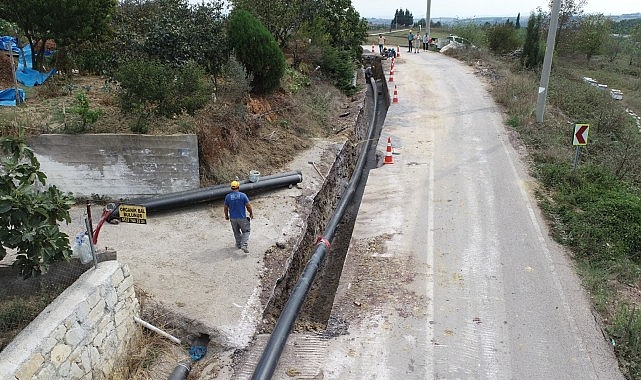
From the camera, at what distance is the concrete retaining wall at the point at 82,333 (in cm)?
500

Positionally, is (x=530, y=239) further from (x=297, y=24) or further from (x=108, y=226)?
(x=297, y=24)

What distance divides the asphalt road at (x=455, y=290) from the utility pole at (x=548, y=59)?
3.30 metres

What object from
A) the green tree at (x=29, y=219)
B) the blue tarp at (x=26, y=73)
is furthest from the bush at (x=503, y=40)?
the green tree at (x=29, y=219)

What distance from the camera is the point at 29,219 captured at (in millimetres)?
5660

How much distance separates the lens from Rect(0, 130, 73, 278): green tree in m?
5.53

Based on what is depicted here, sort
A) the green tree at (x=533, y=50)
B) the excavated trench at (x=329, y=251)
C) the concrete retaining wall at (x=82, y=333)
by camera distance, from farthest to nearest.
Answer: the green tree at (x=533, y=50) < the excavated trench at (x=329, y=251) < the concrete retaining wall at (x=82, y=333)

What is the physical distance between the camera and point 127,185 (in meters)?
10.5

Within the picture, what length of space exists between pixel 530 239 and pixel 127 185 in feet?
27.1

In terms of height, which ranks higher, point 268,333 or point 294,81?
point 294,81

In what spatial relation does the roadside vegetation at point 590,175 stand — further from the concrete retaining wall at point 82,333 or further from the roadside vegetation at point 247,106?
the concrete retaining wall at point 82,333

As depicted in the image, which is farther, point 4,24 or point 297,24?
point 297,24

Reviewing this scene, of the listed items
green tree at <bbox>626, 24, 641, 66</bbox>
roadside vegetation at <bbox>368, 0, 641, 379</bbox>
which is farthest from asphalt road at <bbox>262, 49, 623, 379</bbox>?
green tree at <bbox>626, 24, 641, 66</bbox>

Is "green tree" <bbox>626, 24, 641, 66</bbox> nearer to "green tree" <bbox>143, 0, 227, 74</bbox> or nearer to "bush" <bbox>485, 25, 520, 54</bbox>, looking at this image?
"bush" <bbox>485, 25, 520, 54</bbox>

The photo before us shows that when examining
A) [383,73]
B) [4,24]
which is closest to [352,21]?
[383,73]
